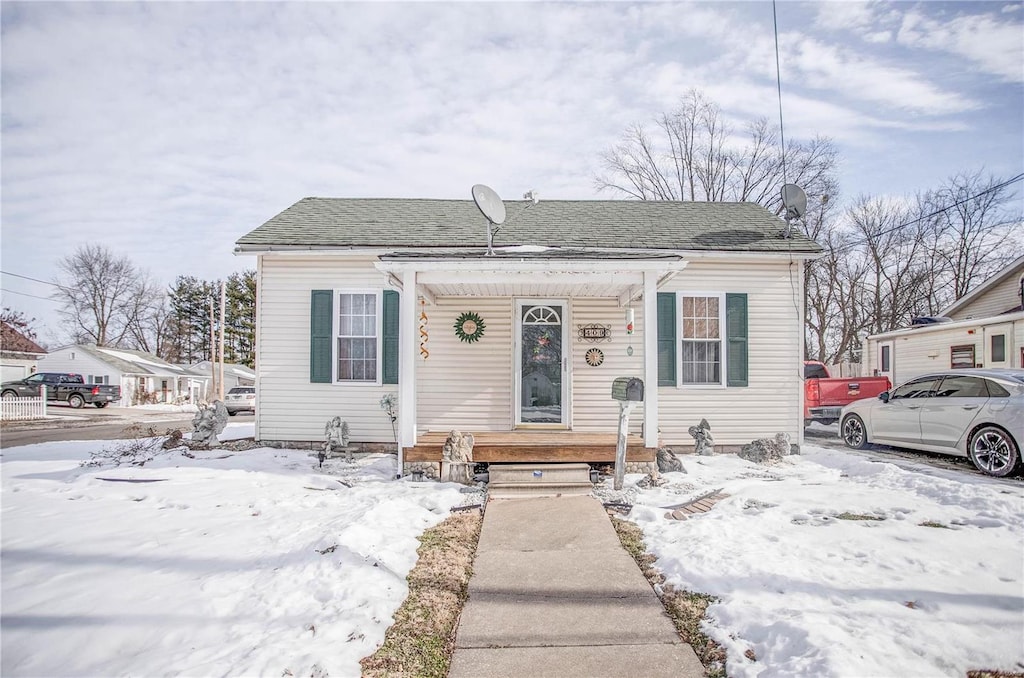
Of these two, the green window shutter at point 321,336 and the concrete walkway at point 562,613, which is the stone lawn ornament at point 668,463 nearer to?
the concrete walkway at point 562,613

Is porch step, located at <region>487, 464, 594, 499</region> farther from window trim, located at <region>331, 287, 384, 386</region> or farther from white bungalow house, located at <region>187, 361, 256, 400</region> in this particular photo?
white bungalow house, located at <region>187, 361, 256, 400</region>

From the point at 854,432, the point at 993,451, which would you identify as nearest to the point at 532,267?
the point at 993,451

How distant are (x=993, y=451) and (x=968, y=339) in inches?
324

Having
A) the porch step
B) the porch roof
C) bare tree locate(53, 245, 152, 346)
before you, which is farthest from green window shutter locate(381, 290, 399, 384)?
bare tree locate(53, 245, 152, 346)

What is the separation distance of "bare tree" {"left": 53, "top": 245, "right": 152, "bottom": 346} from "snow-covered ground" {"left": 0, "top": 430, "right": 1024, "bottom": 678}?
1347 inches

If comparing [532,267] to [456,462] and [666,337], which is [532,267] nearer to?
[456,462]

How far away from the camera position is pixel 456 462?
684 centimetres

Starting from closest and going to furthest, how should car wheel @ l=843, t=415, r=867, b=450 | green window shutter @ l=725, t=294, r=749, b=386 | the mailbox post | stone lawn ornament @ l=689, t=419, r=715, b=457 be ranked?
the mailbox post, stone lawn ornament @ l=689, t=419, r=715, b=457, green window shutter @ l=725, t=294, r=749, b=386, car wheel @ l=843, t=415, r=867, b=450

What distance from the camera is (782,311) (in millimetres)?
8828

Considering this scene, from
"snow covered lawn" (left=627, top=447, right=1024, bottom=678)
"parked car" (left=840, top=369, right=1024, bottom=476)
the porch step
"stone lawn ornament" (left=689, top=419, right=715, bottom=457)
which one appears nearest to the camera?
"snow covered lawn" (left=627, top=447, right=1024, bottom=678)

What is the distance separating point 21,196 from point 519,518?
22.7 ft

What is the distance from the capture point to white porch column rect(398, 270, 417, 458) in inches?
270

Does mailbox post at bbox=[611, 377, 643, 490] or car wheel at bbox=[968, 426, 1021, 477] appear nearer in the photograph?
mailbox post at bbox=[611, 377, 643, 490]

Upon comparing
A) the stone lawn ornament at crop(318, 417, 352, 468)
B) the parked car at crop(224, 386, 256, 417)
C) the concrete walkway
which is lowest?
the parked car at crop(224, 386, 256, 417)
